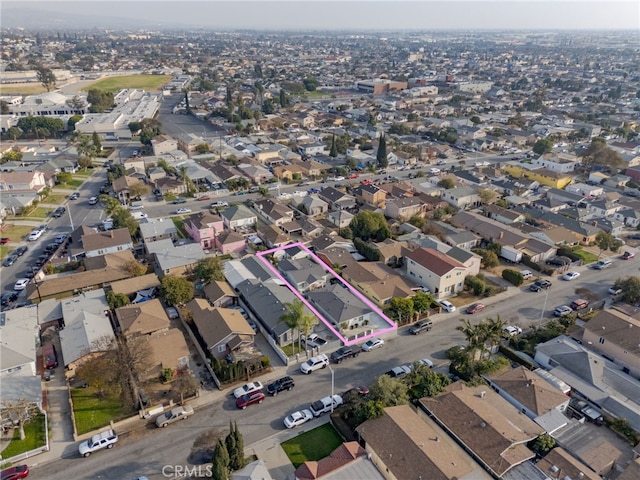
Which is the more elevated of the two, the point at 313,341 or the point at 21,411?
the point at 21,411

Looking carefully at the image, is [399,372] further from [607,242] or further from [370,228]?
[607,242]

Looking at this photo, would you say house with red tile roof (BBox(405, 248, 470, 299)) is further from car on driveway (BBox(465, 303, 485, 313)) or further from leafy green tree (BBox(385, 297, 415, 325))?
leafy green tree (BBox(385, 297, 415, 325))

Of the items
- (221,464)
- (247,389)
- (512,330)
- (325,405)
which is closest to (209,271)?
(247,389)

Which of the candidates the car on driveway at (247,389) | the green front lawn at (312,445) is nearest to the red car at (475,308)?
the green front lawn at (312,445)

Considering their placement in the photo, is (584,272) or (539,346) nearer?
(539,346)

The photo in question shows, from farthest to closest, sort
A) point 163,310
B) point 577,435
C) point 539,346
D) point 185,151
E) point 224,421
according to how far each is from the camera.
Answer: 1. point 185,151
2. point 163,310
3. point 539,346
4. point 224,421
5. point 577,435

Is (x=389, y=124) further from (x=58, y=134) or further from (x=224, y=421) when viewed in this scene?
(x=224, y=421)

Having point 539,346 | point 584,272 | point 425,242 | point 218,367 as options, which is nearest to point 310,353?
point 218,367
